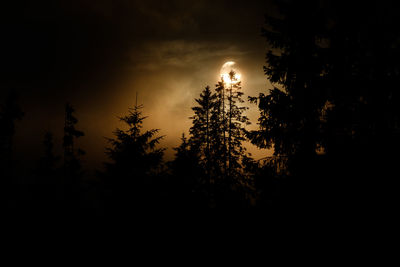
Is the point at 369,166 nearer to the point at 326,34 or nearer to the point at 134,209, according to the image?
the point at 326,34

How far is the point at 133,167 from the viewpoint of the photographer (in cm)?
1126

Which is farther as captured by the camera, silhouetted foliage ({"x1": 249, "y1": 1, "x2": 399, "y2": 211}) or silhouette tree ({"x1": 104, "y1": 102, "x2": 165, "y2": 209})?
silhouette tree ({"x1": 104, "y1": 102, "x2": 165, "y2": 209})

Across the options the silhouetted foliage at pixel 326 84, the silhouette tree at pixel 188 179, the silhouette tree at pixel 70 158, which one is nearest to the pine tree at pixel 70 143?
the silhouette tree at pixel 70 158

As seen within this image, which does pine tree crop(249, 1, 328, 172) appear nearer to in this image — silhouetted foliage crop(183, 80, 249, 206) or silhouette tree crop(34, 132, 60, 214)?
silhouetted foliage crop(183, 80, 249, 206)

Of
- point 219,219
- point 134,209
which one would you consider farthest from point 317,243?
point 134,209

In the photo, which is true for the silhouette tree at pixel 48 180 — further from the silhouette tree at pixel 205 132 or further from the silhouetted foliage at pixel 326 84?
the silhouetted foliage at pixel 326 84

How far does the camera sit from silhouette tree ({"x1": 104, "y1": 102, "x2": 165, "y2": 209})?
1076 centimetres

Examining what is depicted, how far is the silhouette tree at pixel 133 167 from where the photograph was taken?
1076cm

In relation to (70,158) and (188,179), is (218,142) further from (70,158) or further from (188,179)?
(70,158)

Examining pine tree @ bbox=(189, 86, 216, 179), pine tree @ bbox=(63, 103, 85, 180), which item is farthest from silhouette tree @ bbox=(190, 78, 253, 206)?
pine tree @ bbox=(63, 103, 85, 180)

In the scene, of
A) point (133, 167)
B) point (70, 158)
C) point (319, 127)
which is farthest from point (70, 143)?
point (319, 127)

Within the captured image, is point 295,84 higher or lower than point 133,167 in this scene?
higher

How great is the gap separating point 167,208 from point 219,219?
13.5 feet

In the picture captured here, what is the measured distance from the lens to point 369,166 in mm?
5285
